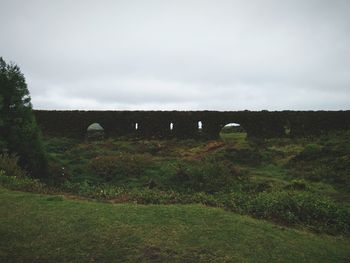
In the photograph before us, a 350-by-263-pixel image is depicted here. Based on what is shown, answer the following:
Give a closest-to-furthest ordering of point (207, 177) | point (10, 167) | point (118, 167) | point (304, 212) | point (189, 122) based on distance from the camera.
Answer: point (304, 212) → point (10, 167) → point (207, 177) → point (118, 167) → point (189, 122)

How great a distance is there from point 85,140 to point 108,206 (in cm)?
2502

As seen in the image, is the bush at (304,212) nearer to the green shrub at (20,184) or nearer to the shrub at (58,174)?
the green shrub at (20,184)

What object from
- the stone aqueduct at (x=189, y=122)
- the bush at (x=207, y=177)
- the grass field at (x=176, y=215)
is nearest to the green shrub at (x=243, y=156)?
the grass field at (x=176, y=215)

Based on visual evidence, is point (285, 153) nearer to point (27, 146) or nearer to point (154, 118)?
point (154, 118)

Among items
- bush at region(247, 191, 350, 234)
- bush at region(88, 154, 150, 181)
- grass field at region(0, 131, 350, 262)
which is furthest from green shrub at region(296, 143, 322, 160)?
bush at region(247, 191, 350, 234)

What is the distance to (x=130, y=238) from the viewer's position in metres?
8.62

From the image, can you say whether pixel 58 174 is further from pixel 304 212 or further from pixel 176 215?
pixel 304 212

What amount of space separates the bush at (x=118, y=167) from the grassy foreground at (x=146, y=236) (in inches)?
339

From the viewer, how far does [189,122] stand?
35781mm

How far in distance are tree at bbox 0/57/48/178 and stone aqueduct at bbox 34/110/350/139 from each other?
54.9 feet

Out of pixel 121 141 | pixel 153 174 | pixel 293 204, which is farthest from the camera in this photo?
pixel 121 141

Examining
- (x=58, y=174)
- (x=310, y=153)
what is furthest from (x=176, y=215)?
(x=310, y=153)

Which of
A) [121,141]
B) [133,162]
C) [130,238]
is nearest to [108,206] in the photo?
[130,238]

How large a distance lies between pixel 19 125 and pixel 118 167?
573cm
